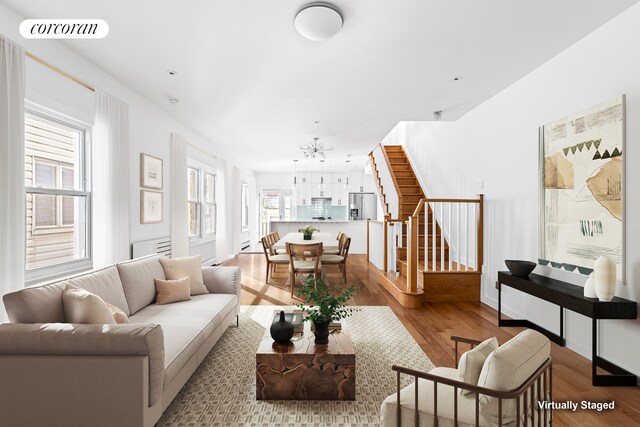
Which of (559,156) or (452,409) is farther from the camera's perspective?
(559,156)

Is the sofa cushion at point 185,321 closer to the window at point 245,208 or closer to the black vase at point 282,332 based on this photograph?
the black vase at point 282,332

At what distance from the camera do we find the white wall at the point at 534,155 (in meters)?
2.46

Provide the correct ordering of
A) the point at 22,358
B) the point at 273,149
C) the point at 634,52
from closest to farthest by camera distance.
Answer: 1. the point at 22,358
2. the point at 634,52
3. the point at 273,149

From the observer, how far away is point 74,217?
3.53 metres

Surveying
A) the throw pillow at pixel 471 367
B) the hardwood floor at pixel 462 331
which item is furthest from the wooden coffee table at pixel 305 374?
the hardwood floor at pixel 462 331

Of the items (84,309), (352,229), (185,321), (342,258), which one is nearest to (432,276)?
(342,258)

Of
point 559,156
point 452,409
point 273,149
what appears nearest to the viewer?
point 452,409

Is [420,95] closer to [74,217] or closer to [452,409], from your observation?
[452,409]

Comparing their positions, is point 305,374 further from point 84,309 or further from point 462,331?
point 462,331

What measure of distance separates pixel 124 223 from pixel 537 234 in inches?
184

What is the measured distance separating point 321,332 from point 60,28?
10.6ft

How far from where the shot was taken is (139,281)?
2.92m

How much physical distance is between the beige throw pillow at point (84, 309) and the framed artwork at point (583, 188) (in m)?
3.67

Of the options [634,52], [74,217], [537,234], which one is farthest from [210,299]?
[634,52]
